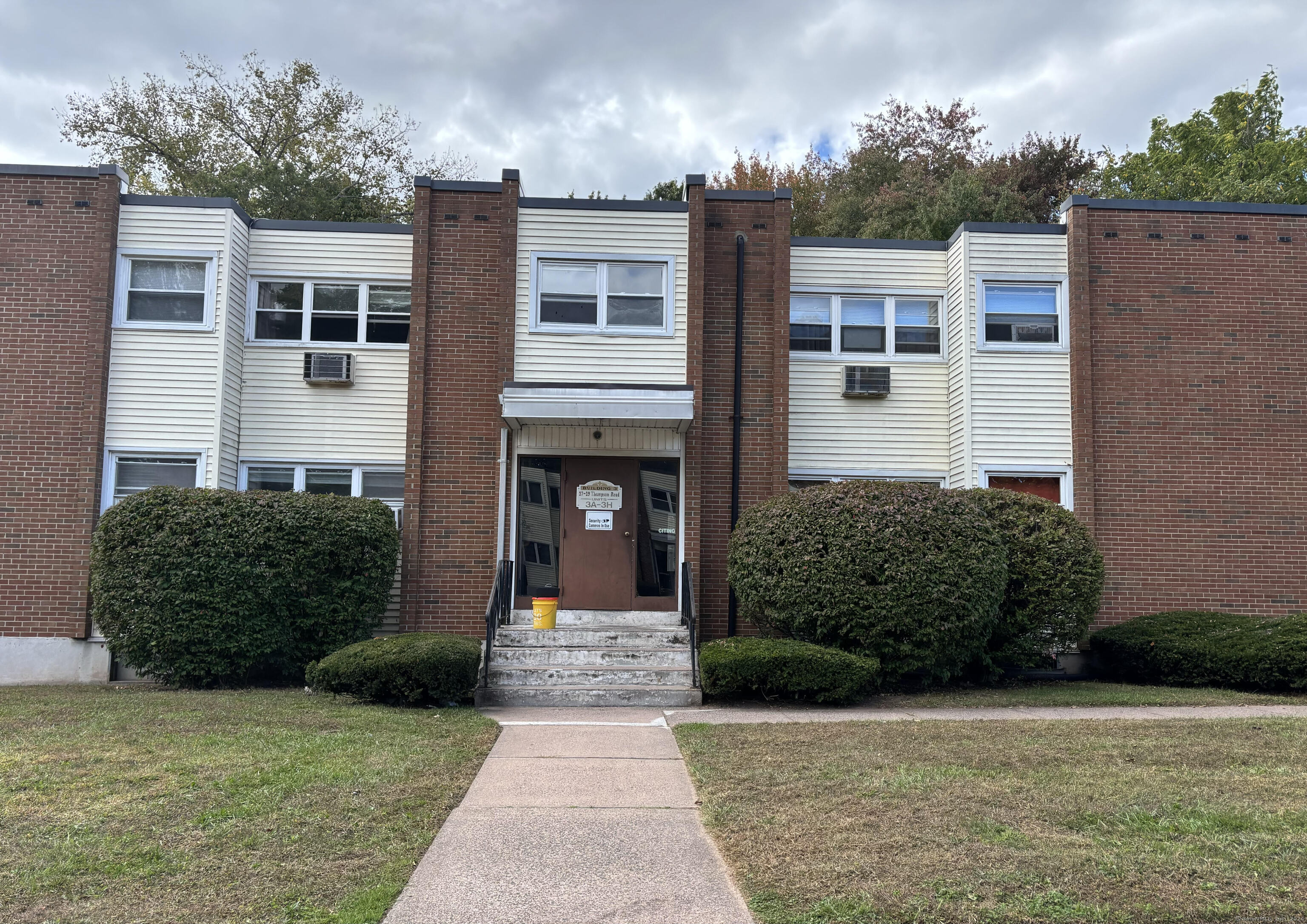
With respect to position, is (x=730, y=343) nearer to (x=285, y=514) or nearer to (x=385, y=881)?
(x=285, y=514)

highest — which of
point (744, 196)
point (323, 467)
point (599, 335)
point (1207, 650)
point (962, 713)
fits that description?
point (744, 196)

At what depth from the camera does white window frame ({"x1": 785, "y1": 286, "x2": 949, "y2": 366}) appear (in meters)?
15.0

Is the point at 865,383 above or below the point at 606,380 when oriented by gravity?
above

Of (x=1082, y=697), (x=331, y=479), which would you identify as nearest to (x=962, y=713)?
(x=1082, y=697)

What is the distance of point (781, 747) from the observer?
804 cm

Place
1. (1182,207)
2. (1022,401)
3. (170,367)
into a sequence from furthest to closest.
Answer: (1182,207) < (1022,401) < (170,367)

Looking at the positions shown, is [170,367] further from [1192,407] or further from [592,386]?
[1192,407]

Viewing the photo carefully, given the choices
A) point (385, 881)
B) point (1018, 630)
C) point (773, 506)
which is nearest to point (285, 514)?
point (773, 506)

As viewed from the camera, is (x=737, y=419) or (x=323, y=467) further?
(x=323, y=467)

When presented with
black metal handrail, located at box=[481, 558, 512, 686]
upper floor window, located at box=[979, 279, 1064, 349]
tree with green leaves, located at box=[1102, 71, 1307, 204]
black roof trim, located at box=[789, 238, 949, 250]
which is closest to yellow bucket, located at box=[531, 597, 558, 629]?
black metal handrail, located at box=[481, 558, 512, 686]

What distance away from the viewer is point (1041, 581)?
39.2ft

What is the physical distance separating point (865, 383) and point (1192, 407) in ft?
14.8

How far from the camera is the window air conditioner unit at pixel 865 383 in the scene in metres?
14.8

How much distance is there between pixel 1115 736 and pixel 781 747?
281 centimetres
